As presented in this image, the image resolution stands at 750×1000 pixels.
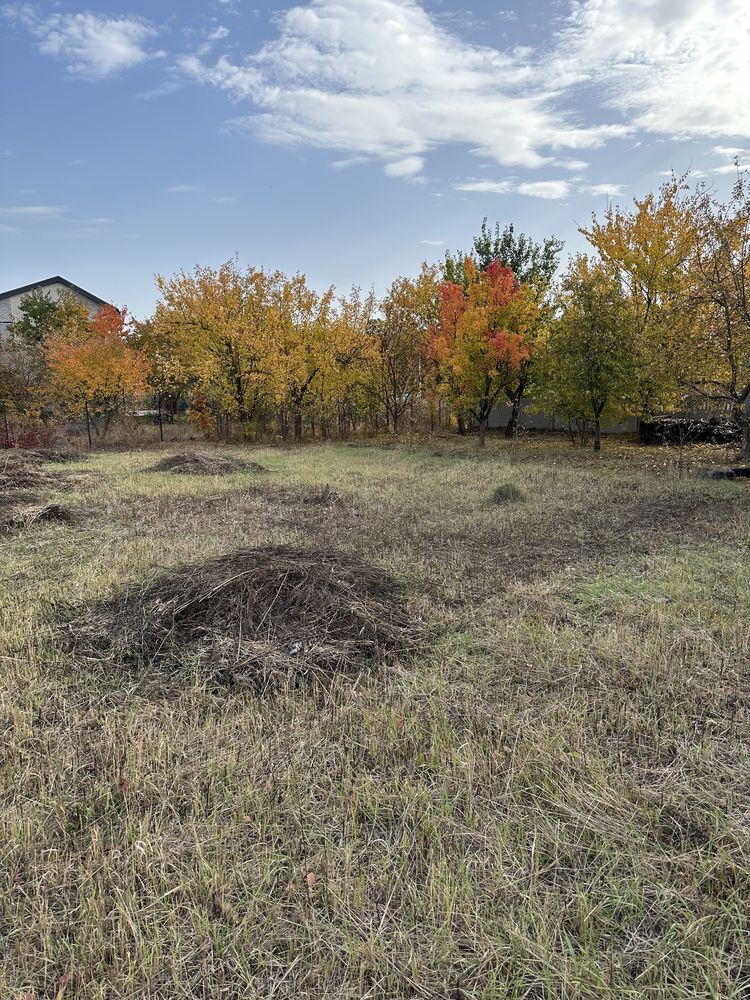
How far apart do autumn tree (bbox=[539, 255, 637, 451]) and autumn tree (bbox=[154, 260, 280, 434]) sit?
1212 cm

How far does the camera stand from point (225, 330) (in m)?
22.2

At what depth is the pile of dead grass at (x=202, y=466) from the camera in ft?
43.7

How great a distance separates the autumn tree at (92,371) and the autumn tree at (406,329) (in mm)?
10633

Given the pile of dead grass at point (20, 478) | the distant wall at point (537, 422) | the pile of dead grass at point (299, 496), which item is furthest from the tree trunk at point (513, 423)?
the pile of dead grass at point (20, 478)

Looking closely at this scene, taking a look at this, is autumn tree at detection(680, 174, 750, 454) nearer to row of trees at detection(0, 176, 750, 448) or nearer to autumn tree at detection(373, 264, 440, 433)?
row of trees at detection(0, 176, 750, 448)

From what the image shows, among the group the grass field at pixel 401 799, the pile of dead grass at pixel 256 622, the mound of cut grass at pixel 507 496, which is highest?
Answer: the mound of cut grass at pixel 507 496

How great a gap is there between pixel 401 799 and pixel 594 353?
622 inches

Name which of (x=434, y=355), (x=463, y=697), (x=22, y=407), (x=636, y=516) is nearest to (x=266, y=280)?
(x=434, y=355)

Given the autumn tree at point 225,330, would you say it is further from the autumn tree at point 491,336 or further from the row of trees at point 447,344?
the autumn tree at point 491,336

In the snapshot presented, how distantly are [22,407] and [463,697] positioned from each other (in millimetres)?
25031

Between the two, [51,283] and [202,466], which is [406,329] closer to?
[202,466]

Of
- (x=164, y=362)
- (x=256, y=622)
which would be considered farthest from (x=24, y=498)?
(x=164, y=362)

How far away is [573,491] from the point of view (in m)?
10.1

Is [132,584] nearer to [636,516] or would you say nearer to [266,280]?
[636,516]
